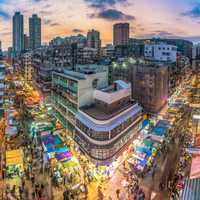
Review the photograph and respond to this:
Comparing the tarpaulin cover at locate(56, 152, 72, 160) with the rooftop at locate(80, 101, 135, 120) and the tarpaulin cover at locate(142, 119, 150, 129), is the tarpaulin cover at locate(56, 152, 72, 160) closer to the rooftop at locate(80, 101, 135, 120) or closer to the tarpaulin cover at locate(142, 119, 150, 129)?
the rooftop at locate(80, 101, 135, 120)

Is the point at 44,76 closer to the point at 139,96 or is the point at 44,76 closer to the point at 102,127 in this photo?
the point at 139,96

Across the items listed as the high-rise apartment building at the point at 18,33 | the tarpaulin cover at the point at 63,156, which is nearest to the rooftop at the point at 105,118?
the tarpaulin cover at the point at 63,156

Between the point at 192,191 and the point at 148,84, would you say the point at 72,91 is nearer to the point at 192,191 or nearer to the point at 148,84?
the point at 148,84

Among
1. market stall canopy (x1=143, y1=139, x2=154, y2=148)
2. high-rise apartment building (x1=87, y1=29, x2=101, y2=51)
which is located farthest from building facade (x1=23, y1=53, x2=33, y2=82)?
market stall canopy (x1=143, y1=139, x2=154, y2=148)

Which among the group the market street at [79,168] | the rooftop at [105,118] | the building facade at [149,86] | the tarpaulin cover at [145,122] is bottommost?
the market street at [79,168]

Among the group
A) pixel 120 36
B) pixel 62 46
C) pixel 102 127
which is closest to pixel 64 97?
pixel 102 127

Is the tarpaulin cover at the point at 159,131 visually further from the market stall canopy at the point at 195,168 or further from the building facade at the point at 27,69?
the building facade at the point at 27,69
